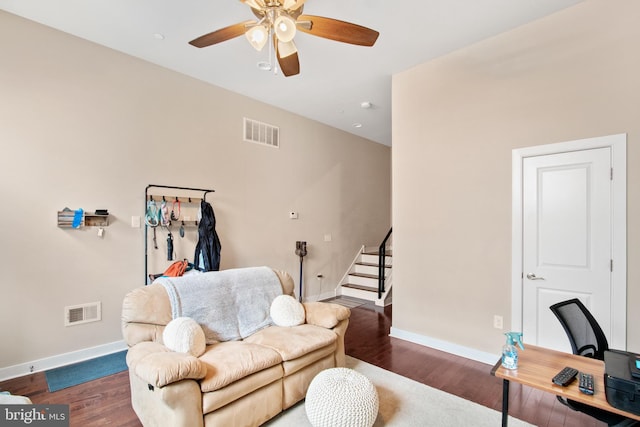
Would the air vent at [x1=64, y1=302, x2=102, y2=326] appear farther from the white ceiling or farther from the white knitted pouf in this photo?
the white ceiling

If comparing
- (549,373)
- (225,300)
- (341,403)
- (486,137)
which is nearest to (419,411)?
(341,403)

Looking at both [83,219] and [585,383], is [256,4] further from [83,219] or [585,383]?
[585,383]

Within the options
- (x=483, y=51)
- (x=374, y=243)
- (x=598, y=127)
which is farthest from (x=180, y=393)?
(x=374, y=243)

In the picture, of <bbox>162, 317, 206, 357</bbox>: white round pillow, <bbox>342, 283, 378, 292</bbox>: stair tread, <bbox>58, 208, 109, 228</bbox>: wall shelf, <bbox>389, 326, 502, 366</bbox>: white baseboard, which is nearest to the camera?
<bbox>162, 317, 206, 357</bbox>: white round pillow

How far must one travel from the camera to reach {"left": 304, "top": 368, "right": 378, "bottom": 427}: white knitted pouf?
6.20ft

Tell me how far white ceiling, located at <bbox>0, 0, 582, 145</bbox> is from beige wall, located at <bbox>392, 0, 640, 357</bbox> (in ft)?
0.94

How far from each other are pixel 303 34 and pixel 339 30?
1127 millimetres

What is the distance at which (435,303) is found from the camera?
3.52 meters

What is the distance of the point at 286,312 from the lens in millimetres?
2803

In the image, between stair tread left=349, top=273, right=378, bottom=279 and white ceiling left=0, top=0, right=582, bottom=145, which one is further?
stair tread left=349, top=273, right=378, bottom=279

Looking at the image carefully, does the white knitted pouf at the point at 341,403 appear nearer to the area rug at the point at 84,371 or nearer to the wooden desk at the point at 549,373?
the wooden desk at the point at 549,373

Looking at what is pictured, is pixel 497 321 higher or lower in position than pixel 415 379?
higher

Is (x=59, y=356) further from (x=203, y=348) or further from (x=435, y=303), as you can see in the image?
(x=435, y=303)

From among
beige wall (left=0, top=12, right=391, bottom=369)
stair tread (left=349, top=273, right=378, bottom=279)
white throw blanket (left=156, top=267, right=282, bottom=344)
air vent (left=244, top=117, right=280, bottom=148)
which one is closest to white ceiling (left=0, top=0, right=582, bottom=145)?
beige wall (left=0, top=12, right=391, bottom=369)
